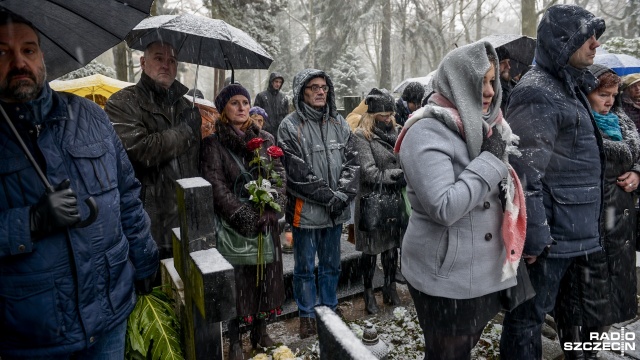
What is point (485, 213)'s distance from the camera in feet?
7.84

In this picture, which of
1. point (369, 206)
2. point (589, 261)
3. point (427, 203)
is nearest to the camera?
point (427, 203)

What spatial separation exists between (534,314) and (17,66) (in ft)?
10.1

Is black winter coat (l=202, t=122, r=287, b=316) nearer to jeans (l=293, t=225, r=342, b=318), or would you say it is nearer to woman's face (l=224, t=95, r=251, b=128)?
woman's face (l=224, t=95, r=251, b=128)

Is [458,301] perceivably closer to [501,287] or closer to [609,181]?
[501,287]

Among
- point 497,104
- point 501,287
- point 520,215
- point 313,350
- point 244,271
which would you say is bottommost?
point 313,350

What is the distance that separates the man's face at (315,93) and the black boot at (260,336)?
1976mm

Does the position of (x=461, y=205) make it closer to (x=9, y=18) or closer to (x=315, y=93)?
(x=9, y=18)

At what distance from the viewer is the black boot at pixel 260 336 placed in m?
3.93

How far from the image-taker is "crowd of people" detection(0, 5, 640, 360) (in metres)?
1.88

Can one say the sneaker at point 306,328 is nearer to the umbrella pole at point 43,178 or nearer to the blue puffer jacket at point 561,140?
the blue puffer jacket at point 561,140

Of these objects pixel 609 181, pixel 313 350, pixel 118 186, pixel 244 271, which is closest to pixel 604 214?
pixel 609 181

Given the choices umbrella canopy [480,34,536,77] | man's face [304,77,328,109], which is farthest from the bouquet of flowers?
umbrella canopy [480,34,536,77]

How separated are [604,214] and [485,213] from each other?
150cm

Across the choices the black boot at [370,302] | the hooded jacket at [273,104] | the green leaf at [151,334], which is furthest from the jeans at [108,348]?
the hooded jacket at [273,104]
